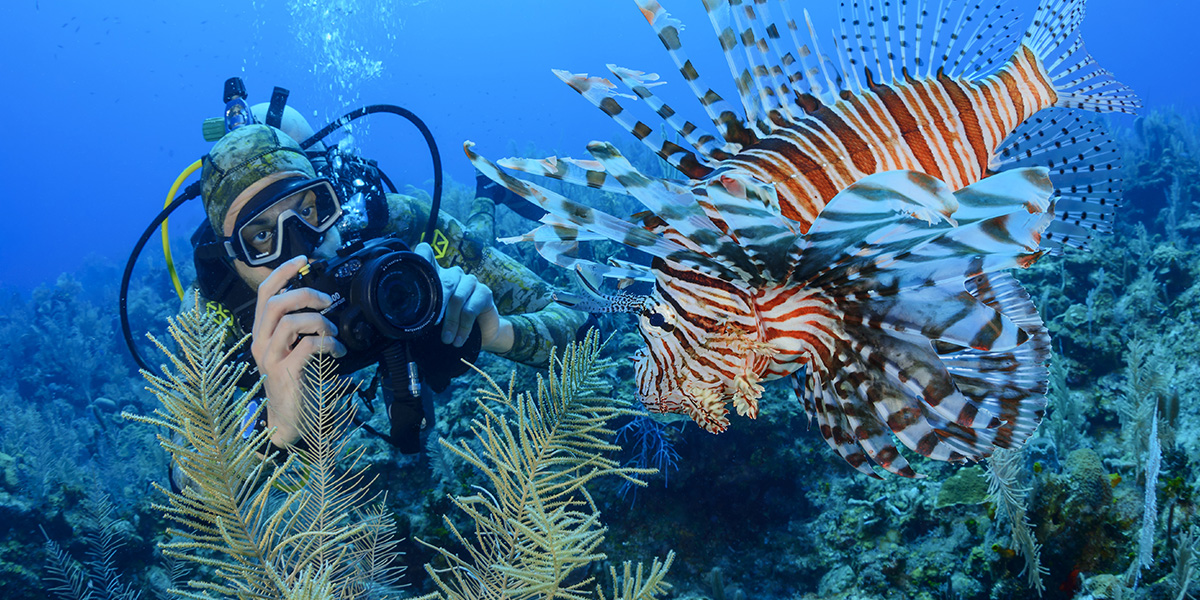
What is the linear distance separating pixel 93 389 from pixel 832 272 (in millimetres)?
14847

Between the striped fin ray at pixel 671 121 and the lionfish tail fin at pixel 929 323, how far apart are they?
0.51 meters

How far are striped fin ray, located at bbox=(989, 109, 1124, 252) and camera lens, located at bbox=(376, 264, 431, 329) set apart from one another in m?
2.21

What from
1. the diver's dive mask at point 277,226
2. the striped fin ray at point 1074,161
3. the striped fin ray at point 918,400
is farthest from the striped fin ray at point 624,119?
the diver's dive mask at point 277,226

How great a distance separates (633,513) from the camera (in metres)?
3.86

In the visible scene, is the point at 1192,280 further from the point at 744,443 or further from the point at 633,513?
the point at 633,513

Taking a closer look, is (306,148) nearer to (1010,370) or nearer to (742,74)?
(742,74)

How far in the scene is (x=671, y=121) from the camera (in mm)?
1564

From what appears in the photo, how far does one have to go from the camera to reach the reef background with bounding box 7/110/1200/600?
257 cm

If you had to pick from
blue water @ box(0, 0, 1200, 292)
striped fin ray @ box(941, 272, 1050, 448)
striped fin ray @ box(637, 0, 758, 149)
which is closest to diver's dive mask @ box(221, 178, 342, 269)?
striped fin ray @ box(637, 0, 758, 149)

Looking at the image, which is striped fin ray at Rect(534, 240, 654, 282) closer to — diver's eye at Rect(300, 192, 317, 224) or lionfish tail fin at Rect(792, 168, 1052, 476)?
lionfish tail fin at Rect(792, 168, 1052, 476)

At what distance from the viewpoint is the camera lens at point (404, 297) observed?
2127 mm

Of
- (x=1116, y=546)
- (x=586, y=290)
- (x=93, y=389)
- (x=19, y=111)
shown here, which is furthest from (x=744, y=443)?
(x=19, y=111)

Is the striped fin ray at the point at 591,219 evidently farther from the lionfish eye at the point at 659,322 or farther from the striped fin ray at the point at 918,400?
the striped fin ray at the point at 918,400

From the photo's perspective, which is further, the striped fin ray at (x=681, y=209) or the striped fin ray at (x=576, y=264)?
the striped fin ray at (x=576, y=264)
